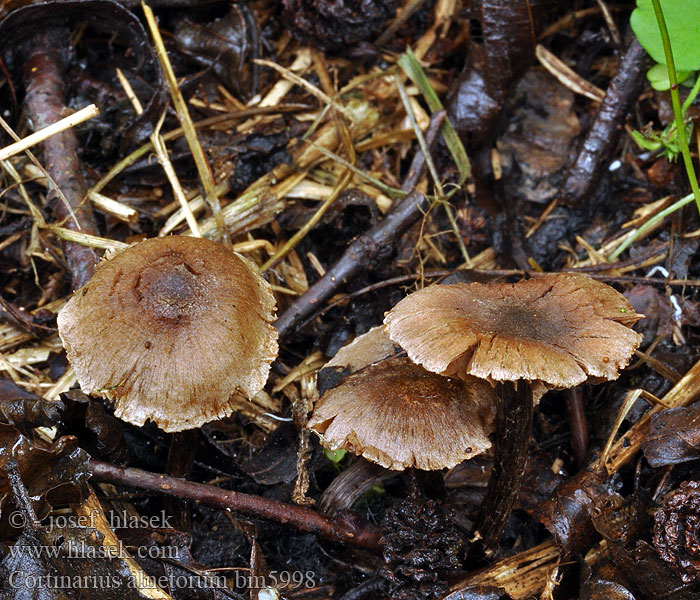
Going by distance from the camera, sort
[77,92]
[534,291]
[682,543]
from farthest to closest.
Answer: [77,92], [534,291], [682,543]

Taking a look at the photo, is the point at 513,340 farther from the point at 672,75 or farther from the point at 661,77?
the point at 661,77

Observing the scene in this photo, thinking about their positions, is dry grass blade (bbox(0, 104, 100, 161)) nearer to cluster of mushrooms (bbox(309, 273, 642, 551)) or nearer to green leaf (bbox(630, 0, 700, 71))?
cluster of mushrooms (bbox(309, 273, 642, 551))

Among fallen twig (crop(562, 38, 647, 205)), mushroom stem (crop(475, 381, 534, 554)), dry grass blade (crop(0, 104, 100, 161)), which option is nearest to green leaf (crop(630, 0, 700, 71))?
fallen twig (crop(562, 38, 647, 205))

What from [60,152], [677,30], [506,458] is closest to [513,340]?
[506,458]

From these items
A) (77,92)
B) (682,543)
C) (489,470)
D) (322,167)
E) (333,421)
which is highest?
(77,92)

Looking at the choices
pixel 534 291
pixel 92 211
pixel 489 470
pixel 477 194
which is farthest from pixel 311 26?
pixel 489 470

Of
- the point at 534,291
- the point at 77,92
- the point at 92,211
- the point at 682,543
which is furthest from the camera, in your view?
the point at 77,92

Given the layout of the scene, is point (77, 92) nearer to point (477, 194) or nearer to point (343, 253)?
point (343, 253)
